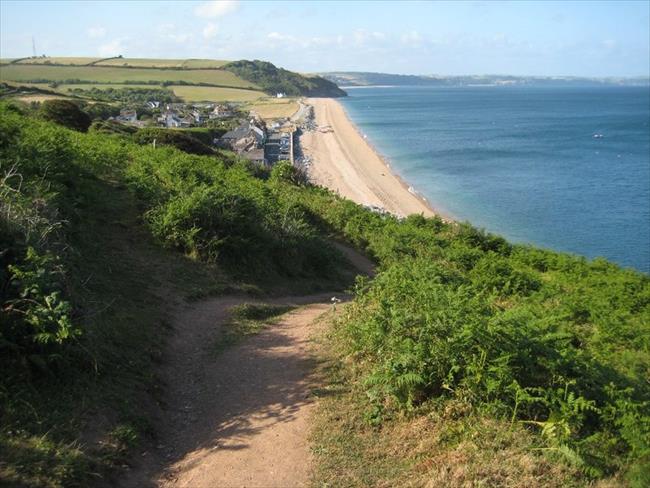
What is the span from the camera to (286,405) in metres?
7.56

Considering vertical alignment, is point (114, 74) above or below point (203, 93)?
above

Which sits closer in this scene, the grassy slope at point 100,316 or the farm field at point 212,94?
the grassy slope at point 100,316

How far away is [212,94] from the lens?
464 feet

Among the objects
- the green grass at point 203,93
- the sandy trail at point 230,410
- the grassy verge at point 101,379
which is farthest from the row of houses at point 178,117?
the sandy trail at point 230,410

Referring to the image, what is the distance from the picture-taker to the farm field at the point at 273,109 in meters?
115

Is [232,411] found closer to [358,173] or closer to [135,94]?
[358,173]

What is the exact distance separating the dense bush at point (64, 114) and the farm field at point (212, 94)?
299 ft

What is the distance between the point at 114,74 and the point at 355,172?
125 meters

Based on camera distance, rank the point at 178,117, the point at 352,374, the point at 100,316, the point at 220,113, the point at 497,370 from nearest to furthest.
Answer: the point at 497,370, the point at 352,374, the point at 100,316, the point at 178,117, the point at 220,113

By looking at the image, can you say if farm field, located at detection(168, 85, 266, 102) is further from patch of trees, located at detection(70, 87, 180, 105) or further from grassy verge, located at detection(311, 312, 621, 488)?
grassy verge, located at detection(311, 312, 621, 488)

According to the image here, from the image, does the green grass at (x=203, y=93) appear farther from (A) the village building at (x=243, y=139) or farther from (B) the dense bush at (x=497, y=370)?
(B) the dense bush at (x=497, y=370)

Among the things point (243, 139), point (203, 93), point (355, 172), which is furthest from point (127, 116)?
point (203, 93)

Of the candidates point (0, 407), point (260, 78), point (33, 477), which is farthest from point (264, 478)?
point (260, 78)

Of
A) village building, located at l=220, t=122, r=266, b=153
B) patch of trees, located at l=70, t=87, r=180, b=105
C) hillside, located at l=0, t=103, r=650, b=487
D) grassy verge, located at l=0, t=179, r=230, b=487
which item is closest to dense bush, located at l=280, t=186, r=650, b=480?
hillside, located at l=0, t=103, r=650, b=487
